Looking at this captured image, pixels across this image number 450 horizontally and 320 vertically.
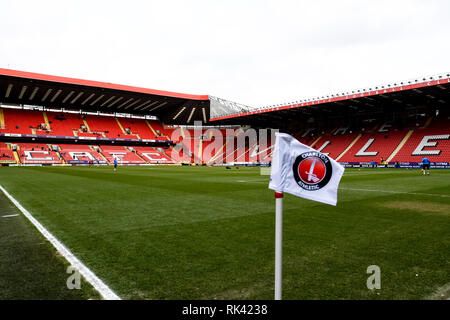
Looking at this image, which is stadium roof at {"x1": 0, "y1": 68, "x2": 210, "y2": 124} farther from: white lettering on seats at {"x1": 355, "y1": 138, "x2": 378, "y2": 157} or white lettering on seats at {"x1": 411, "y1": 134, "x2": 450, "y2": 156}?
white lettering on seats at {"x1": 411, "y1": 134, "x2": 450, "y2": 156}

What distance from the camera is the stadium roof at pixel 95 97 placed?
4209 centimetres

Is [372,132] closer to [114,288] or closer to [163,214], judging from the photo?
[163,214]

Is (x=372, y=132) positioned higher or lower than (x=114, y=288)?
higher

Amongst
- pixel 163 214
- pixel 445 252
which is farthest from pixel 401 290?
pixel 163 214

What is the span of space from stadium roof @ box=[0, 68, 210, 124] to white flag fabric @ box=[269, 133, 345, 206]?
47321mm

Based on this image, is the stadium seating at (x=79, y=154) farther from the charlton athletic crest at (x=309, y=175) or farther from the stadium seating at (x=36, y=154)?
the charlton athletic crest at (x=309, y=175)

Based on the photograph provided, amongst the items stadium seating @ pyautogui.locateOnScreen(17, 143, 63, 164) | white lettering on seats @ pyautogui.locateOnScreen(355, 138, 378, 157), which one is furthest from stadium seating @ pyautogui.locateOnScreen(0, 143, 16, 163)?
white lettering on seats @ pyautogui.locateOnScreen(355, 138, 378, 157)

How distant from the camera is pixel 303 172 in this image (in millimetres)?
2797

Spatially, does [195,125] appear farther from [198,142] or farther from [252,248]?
[252,248]

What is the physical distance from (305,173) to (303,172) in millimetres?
21

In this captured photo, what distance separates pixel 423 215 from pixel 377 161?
1464 inches

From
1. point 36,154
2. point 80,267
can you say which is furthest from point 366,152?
point 36,154

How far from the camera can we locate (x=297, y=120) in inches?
2192

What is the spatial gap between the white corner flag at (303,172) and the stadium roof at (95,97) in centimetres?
4732
